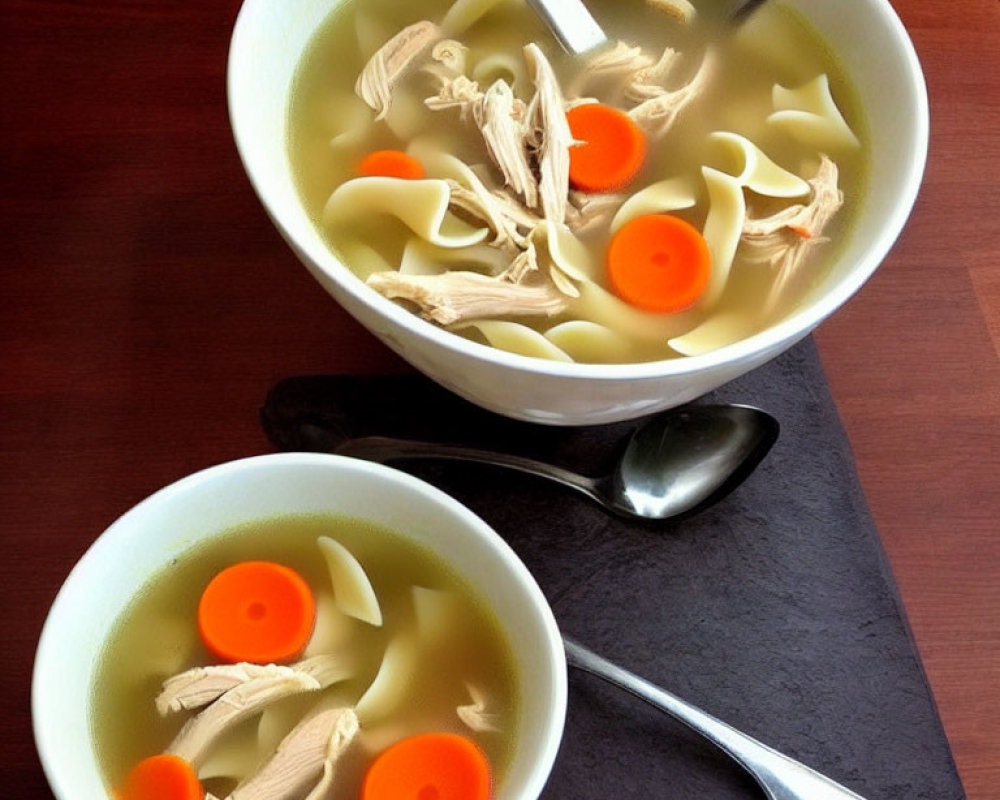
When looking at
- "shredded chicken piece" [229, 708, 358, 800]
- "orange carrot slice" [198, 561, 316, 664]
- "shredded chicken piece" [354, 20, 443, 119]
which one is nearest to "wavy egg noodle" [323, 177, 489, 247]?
"shredded chicken piece" [354, 20, 443, 119]

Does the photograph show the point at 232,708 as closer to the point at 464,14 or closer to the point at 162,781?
the point at 162,781

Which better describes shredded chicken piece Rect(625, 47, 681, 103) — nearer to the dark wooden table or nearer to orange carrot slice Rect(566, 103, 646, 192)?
orange carrot slice Rect(566, 103, 646, 192)

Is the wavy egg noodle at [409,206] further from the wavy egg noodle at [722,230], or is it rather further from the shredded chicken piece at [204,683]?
the shredded chicken piece at [204,683]

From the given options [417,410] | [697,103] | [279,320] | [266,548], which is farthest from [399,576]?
[697,103]

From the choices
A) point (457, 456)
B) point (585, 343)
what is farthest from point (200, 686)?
point (585, 343)

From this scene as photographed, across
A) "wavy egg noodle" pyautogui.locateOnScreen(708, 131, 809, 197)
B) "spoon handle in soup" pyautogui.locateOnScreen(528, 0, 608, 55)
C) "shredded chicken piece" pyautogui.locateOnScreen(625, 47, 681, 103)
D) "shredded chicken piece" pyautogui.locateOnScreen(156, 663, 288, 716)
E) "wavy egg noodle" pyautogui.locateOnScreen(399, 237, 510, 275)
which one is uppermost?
"spoon handle in soup" pyautogui.locateOnScreen(528, 0, 608, 55)

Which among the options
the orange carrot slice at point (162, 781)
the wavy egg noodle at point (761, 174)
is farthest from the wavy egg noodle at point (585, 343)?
the orange carrot slice at point (162, 781)
